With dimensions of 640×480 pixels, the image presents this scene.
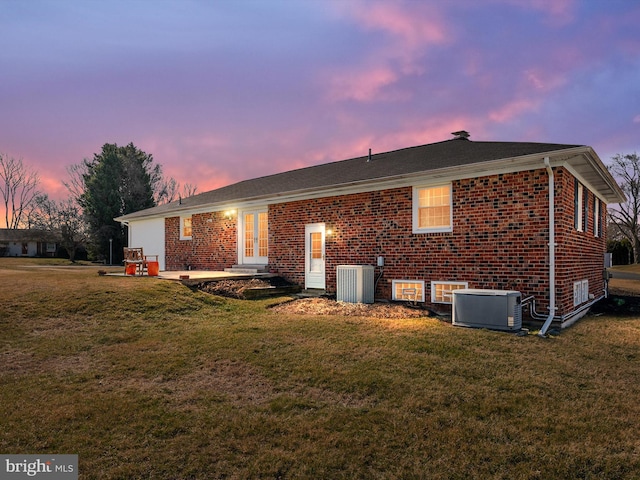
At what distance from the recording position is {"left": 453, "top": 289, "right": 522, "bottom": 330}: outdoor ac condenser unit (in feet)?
25.6

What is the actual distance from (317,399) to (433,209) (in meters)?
7.16

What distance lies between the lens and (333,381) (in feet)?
16.4

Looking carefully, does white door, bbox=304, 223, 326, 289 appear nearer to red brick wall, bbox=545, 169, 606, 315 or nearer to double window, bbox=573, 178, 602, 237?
red brick wall, bbox=545, 169, 606, 315

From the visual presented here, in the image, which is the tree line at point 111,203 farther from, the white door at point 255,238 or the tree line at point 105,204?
the white door at point 255,238

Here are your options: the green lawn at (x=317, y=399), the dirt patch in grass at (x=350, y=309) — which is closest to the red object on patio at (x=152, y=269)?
the green lawn at (x=317, y=399)

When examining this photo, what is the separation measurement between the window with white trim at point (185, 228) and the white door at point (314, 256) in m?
7.68

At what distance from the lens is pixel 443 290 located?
9961 millimetres

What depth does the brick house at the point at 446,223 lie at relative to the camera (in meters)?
8.55

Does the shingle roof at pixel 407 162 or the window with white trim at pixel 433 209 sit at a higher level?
the shingle roof at pixel 407 162

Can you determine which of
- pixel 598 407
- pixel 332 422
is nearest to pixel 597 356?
pixel 598 407

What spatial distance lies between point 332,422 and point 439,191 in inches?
305

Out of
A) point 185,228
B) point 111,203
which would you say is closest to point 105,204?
point 111,203

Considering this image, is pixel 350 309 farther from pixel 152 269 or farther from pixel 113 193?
pixel 113 193

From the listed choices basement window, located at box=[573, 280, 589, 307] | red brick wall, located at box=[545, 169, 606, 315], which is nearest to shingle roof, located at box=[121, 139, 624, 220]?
red brick wall, located at box=[545, 169, 606, 315]
